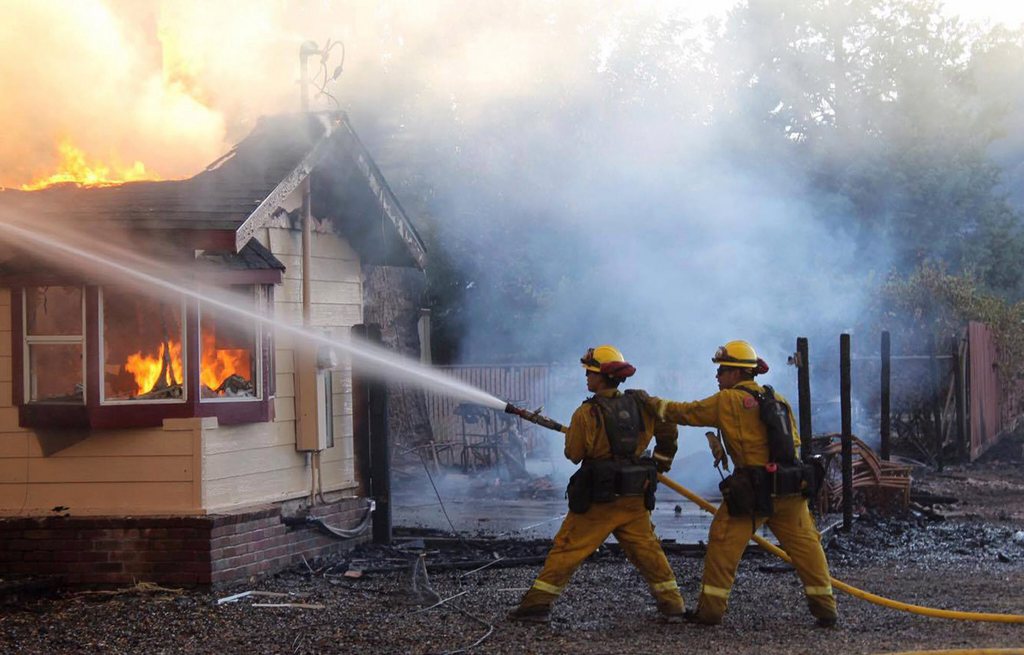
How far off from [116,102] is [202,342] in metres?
2.57

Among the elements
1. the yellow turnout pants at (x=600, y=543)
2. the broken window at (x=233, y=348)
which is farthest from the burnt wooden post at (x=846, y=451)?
the broken window at (x=233, y=348)

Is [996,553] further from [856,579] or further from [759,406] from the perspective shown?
[759,406]

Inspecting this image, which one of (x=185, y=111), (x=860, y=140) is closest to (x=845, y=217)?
(x=860, y=140)

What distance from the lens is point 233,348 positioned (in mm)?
8914

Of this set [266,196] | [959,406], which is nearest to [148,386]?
[266,196]

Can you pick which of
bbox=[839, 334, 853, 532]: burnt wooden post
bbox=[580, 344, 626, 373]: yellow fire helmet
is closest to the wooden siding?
bbox=[580, 344, 626, 373]: yellow fire helmet

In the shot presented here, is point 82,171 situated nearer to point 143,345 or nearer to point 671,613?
point 143,345

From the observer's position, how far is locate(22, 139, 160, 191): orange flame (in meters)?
9.41

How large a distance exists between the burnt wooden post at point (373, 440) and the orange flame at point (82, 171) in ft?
7.88

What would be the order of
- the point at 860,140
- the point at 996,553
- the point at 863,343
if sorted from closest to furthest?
the point at 996,553 → the point at 863,343 → the point at 860,140

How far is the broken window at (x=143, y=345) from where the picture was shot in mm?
8383

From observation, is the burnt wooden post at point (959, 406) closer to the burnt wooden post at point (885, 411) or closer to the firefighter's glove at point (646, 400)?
the burnt wooden post at point (885, 411)

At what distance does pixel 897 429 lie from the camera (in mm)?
17953

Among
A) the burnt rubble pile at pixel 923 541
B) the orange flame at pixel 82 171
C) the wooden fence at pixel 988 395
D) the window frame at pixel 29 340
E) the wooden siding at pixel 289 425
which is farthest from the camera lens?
the wooden fence at pixel 988 395
